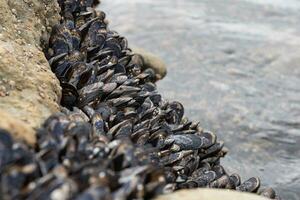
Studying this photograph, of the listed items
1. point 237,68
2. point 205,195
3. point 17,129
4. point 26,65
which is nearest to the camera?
point 17,129

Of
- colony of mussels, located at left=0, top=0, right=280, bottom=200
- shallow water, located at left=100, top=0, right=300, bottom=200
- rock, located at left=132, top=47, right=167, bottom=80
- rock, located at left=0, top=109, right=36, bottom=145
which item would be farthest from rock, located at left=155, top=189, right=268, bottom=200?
rock, located at left=132, top=47, right=167, bottom=80

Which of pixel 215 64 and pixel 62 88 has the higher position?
pixel 62 88

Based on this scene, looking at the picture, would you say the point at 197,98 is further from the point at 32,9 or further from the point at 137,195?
the point at 137,195

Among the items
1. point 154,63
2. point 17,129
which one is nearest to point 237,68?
point 154,63

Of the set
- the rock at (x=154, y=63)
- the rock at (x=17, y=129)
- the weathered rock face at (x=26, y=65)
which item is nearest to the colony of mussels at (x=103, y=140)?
the rock at (x=17, y=129)

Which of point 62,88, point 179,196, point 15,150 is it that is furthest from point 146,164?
point 62,88

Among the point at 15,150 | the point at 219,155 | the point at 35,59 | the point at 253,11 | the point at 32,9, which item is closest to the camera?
the point at 15,150

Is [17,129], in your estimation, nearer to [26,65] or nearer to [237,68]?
[26,65]
